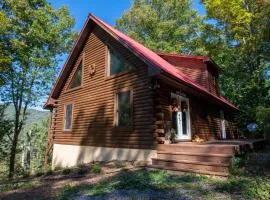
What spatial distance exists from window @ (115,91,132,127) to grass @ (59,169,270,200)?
360 cm

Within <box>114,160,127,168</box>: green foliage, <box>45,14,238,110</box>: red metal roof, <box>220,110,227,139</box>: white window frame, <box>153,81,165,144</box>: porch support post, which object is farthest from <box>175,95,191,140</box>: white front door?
<box>220,110,227,139</box>: white window frame

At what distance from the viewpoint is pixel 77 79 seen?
45.2ft

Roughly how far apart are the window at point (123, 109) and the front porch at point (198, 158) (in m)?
2.09

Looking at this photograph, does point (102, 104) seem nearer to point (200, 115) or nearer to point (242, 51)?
point (200, 115)

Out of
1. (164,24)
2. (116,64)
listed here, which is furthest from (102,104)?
(164,24)

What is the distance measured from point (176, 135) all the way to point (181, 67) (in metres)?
5.62

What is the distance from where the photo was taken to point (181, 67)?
1434 cm

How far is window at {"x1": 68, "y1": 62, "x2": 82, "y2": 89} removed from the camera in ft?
44.6

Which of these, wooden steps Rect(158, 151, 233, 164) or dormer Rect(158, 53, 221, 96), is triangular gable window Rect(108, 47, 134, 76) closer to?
dormer Rect(158, 53, 221, 96)

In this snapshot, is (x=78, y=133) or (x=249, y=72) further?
(x=249, y=72)

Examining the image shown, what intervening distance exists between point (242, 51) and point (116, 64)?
1232 cm

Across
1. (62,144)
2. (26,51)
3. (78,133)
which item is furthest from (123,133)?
(26,51)

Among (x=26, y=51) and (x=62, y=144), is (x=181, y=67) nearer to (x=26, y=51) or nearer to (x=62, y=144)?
(x=62, y=144)

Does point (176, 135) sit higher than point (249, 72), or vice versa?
point (249, 72)
